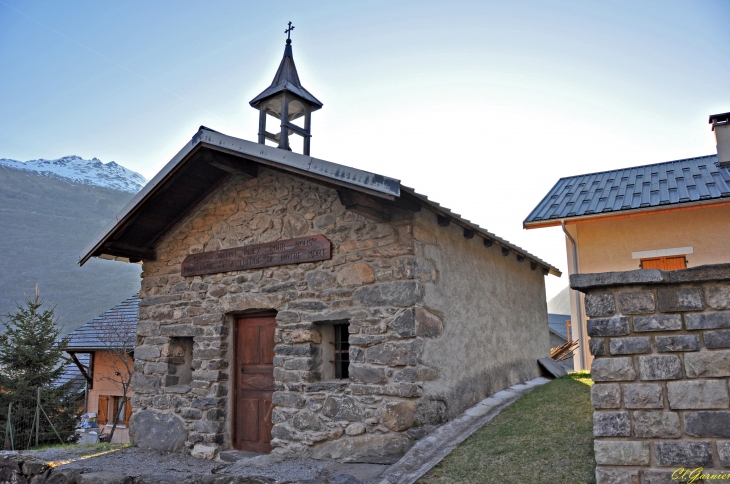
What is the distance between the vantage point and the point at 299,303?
22.7 feet

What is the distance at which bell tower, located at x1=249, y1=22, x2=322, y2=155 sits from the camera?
27.4 feet

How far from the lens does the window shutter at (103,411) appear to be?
55.8 ft

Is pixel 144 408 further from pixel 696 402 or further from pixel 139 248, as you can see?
pixel 696 402

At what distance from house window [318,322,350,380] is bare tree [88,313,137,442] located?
32.6ft

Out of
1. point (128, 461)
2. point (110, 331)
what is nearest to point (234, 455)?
point (128, 461)

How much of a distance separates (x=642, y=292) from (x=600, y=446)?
3.58 ft

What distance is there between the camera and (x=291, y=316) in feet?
22.9

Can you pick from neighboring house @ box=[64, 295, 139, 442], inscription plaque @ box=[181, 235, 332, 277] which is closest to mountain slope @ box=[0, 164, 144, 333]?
neighboring house @ box=[64, 295, 139, 442]

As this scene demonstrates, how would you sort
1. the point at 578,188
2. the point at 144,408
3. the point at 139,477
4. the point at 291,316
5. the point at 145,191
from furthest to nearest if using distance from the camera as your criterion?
the point at 578,188 < the point at 144,408 < the point at 145,191 < the point at 291,316 < the point at 139,477

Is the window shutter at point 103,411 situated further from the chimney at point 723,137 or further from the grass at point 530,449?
the chimney at point 723,137

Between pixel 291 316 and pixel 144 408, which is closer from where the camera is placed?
pixel 291 316

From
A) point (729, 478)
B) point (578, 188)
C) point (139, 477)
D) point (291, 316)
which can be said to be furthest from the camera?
point (578, 188)


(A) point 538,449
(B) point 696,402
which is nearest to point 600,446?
(B) point 696,402

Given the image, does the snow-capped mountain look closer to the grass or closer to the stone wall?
the grass
